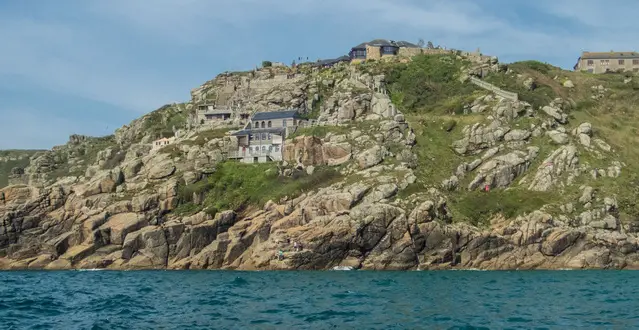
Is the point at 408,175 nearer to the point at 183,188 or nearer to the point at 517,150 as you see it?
the point at 517,150

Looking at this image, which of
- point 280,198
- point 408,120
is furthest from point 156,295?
point 408,120

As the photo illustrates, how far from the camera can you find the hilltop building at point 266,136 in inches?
5128

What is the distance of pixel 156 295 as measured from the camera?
59844mm

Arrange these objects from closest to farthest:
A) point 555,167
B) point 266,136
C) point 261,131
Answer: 1. point 555,167
2. point 266,136
3. point 261,131

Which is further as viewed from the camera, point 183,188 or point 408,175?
point 183,188

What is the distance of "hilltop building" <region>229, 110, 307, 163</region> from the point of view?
130 metres

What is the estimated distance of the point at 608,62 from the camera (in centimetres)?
18288

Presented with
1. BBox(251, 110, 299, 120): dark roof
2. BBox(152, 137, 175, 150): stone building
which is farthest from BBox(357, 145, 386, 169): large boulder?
BBox(152, 137, 175, 150): stone building

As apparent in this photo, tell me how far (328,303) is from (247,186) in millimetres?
67265

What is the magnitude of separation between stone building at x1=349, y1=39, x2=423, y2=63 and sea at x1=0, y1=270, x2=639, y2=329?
99.1 metres

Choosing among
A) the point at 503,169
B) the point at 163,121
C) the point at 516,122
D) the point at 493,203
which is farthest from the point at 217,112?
the point at 493,203

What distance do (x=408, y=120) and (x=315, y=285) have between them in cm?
6505

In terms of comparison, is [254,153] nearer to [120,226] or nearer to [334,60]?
[120,226]

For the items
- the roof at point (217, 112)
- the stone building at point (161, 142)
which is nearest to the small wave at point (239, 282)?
the stone building at point (161, 142)
